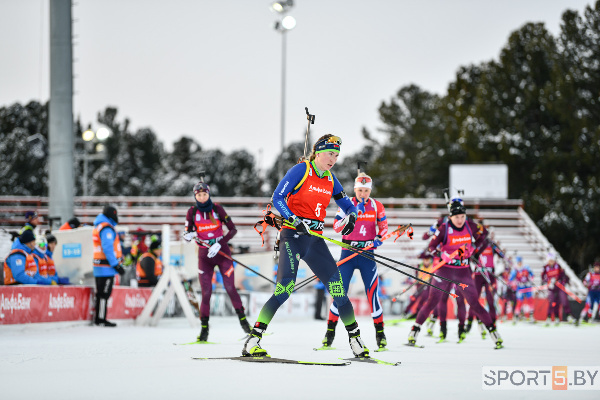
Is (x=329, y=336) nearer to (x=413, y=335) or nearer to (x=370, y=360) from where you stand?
(x=413, y=335)

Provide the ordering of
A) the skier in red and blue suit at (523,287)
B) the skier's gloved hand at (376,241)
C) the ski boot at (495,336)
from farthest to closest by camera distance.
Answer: the skier in red and blue suit at (523,287) < the ski boot at (495,336) < the skier's gloved hand at (376,241)

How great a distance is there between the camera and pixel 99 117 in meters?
63.7

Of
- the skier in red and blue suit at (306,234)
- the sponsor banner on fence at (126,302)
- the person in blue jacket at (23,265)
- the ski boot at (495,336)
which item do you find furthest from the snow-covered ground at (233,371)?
the sponsor banner on fence at (126,302)

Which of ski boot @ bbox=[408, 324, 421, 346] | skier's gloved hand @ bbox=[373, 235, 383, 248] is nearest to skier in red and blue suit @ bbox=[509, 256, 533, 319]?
ski boot @ bbox=[408, 324, 421, 346]

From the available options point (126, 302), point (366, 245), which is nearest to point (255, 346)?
point (366, 245)

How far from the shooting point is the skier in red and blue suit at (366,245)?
972 centimetres

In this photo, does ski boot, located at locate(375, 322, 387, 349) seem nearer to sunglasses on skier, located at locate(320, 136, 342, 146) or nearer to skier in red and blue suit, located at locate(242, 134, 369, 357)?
skier in red and blue suit, located at locate(242, 134, 369, 357)

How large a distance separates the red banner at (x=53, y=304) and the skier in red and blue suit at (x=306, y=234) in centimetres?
543

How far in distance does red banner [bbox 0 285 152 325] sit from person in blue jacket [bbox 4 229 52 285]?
0.41m

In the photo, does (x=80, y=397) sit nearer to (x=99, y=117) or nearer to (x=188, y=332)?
(x=188, y=332)

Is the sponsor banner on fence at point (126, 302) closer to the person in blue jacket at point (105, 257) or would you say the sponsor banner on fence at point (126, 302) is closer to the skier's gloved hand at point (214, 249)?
the person in blue jacket at point (105, 257)

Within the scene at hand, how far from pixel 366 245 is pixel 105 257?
17.2ft

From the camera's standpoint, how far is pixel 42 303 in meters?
12.2

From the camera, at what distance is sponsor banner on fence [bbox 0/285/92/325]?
37.2 feet
